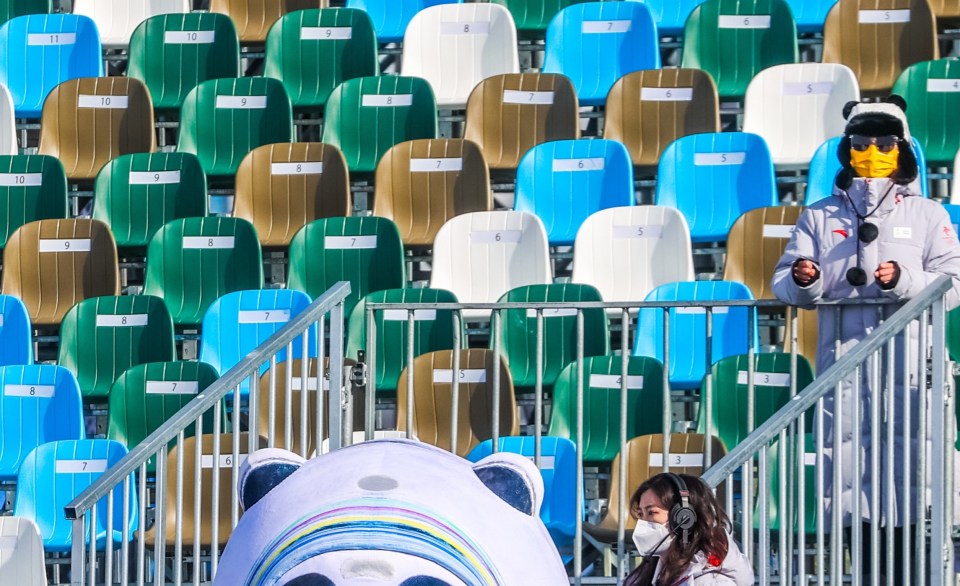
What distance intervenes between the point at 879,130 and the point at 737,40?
3.61 metres

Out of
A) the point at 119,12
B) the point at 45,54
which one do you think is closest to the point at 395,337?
the point at 45,54

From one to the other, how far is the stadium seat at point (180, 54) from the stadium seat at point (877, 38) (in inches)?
122

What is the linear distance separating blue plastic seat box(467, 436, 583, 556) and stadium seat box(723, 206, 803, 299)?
1502 mm

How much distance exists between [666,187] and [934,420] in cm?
337

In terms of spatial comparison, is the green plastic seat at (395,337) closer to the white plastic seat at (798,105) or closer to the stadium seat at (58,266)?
the stadium seat at (58,266)

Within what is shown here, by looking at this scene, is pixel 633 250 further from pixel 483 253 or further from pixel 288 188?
pixel 288 188

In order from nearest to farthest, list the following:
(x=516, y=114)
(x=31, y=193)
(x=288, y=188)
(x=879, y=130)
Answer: (x=879, y=130) → (x=288, y=188) → (x=31, y=193) → (x=516, y=114)

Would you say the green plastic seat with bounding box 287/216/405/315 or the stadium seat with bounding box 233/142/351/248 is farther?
the stadium seat with bounding box 233/142/351/248

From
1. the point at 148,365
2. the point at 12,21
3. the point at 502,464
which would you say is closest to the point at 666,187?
the point at 148,365

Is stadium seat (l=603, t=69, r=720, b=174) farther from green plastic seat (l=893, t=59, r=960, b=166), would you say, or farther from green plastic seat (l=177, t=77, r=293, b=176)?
green plastic seat (l=177, t=77, r=293, b=176)

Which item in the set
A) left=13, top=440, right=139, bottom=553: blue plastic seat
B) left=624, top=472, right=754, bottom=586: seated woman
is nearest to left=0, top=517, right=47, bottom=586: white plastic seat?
left=13, top=440, right=139, bottom=553: blue plastic seat

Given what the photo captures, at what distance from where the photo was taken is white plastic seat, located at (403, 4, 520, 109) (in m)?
8.75

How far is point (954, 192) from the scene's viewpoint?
7492mm

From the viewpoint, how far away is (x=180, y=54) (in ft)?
29.3
